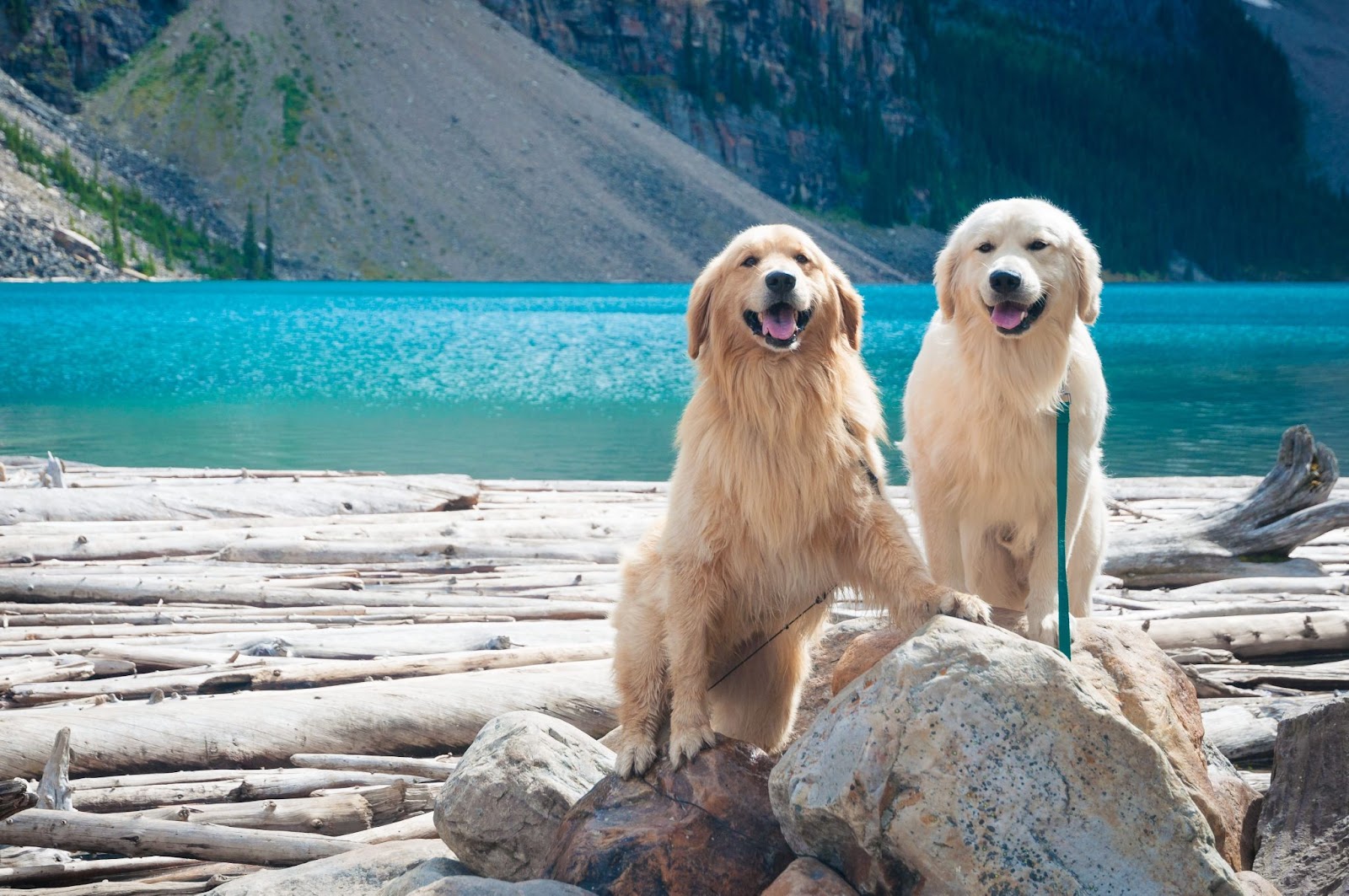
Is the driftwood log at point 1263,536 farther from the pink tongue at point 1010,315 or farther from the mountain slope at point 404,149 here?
the mountain slope at point 404,149

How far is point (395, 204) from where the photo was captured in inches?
3595

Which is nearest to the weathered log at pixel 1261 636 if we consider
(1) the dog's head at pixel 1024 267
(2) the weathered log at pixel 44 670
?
(1) the dog's head at pixel 1024 267

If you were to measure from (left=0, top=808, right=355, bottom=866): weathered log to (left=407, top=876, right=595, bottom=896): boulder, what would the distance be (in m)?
0.79

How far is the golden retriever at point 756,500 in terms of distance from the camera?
3.67 m

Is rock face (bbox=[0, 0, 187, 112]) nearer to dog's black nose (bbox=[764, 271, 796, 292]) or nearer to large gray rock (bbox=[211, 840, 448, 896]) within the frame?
large gray rock (bbox=[211, 840, 448, 896])

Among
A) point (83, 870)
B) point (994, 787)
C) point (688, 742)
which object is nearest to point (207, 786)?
point (83, 870)

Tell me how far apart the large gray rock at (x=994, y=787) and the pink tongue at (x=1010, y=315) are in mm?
1392

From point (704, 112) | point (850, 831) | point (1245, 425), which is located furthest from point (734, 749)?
point (704, 112)

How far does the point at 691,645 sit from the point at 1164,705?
155cm

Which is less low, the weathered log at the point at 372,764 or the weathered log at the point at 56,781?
the weathered log at the point at 56,781

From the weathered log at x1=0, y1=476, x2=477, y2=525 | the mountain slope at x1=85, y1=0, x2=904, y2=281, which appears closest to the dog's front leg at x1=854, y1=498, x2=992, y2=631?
the weathered log at x1=0, y1=476, x2=477, y2=525

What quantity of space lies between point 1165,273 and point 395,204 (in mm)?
110254

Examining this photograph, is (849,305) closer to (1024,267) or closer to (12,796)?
(1024,267)

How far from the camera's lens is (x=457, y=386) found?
2903 centimetres
